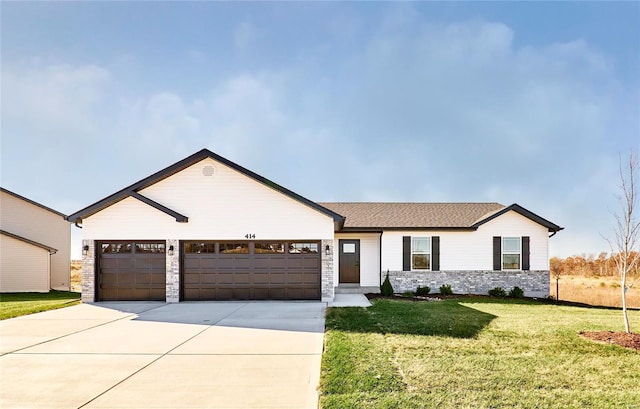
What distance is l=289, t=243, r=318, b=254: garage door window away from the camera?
1495cm

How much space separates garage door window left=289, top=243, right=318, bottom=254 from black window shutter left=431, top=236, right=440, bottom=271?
19.3 feet

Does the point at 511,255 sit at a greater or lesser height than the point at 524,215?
lesser

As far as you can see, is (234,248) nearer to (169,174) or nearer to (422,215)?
(169,174)

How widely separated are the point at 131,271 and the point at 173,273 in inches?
65.2

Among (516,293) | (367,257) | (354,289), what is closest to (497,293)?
(516,293)

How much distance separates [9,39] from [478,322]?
756 inches

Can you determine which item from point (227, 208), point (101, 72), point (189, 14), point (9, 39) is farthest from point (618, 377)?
point (9, 39)

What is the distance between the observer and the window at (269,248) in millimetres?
14922

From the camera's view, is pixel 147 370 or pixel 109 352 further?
pixel 109 352

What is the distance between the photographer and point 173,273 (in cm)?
1477

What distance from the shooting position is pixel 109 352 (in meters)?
7.60

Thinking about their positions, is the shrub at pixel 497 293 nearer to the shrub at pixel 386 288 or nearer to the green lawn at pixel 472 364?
the shrub at pixel 386 288

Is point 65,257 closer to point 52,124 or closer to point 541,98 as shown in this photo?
point 52,124

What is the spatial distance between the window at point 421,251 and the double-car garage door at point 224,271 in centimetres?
522
